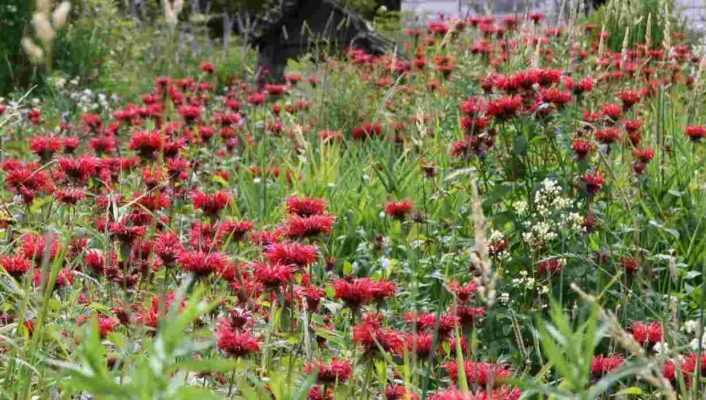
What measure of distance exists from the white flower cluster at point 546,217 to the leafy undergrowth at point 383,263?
14 millimetres

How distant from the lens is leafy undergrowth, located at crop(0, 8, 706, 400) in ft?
5.06

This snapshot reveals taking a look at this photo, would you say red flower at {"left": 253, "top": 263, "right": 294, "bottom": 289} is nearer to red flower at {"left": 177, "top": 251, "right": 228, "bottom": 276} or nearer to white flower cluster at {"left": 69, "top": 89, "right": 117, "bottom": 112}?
red flower at {"left": 177, "top": 251, "right": 228, "bottom": 276}

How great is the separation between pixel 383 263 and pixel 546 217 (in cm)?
47

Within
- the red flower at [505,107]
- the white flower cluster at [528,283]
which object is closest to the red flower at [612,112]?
the red flower at [505,107]

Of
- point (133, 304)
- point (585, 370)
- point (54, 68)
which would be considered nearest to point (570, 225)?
point (133, 304)

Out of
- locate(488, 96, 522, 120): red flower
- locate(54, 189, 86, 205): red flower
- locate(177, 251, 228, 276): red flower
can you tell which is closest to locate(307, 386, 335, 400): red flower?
locate(177, 251, 228, 276): red flower

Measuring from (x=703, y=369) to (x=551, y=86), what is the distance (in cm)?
141

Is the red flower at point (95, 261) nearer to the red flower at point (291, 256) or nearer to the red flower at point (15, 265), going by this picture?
the red flower at point (15, 265)

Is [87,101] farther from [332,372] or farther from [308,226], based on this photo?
[332,372]

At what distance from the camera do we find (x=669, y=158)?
411 centimetres

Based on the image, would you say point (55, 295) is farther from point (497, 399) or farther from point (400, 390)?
point (497, 399)

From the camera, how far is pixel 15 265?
221 centimetres

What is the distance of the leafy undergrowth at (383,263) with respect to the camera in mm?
1541

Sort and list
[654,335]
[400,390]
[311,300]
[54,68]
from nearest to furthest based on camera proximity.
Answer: [400,390] → [654,335] → [311,300] → [54,68]
